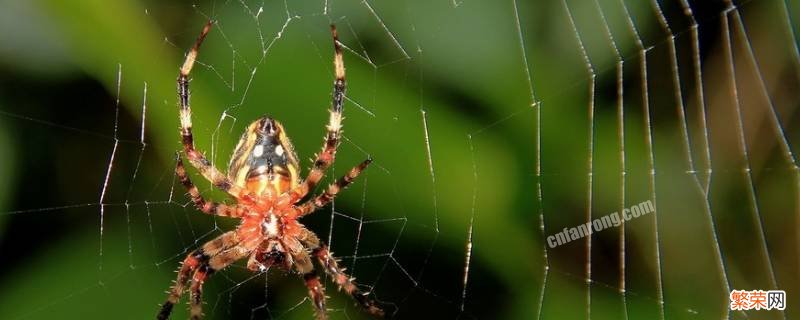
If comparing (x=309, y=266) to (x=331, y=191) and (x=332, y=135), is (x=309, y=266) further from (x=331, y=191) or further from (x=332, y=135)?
(x=332, y=135)

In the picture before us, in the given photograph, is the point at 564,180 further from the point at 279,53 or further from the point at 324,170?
the point at 279,53

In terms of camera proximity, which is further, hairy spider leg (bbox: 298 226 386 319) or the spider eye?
hairy spider leg (bbox: 298 226 386 319)

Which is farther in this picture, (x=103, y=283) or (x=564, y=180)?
(x=564, y=180)

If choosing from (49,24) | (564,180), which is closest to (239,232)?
(49,24)

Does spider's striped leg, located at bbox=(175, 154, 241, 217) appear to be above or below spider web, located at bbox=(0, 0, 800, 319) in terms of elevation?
below

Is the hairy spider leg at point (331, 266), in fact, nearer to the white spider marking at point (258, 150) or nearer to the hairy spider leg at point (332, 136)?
the hairy spider leg at point (332, 136)
